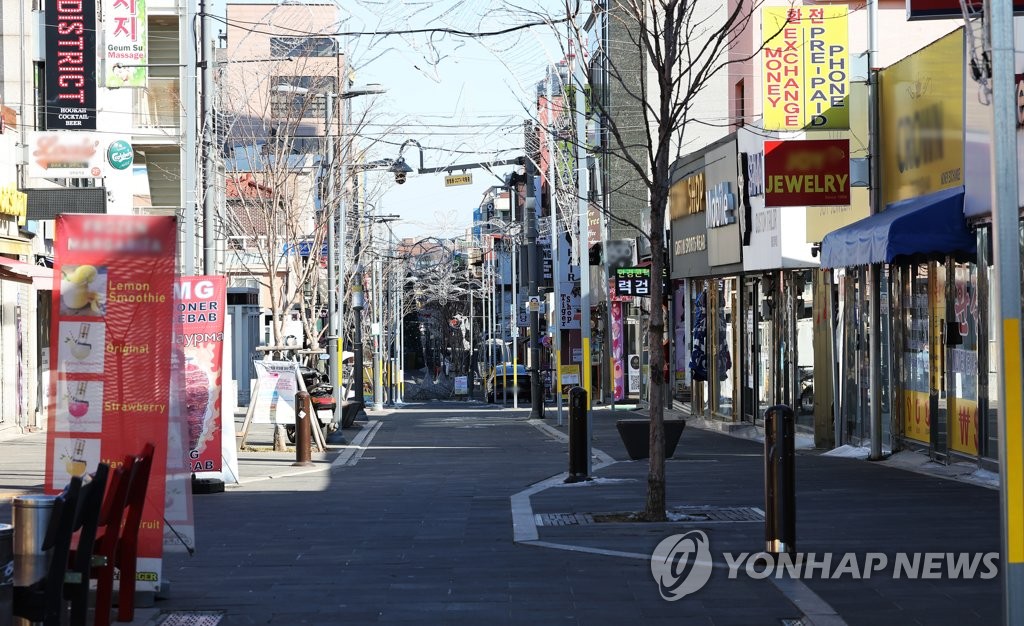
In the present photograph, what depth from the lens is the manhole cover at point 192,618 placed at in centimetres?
855

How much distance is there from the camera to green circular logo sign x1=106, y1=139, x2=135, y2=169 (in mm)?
31969

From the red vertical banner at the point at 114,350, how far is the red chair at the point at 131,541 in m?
0.46

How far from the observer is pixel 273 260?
1135 inches

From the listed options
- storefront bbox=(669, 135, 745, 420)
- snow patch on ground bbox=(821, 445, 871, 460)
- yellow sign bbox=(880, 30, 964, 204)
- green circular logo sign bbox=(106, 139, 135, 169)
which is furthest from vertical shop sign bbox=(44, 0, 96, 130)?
yellow sign bbox=(880, 30, 964, 204)

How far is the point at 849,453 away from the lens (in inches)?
829

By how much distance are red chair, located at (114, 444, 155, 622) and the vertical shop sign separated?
26588 millimetres

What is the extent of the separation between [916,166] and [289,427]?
509 inches

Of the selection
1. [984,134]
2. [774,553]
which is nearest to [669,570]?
[774,553]

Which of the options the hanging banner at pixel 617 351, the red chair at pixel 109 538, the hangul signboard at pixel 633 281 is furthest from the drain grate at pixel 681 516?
the hanging banner at pixel 617 351

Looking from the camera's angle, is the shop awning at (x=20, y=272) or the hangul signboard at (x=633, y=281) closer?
the shop awning at (x=20, y=272)

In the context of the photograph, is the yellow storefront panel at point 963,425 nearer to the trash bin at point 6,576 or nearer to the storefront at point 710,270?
the storefront at point 710,270

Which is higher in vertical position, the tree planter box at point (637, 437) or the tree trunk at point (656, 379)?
the tree trunk at point (656, 379)

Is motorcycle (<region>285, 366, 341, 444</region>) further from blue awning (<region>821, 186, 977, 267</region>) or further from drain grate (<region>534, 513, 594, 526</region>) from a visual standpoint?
drain grate (<region>534, 513, 594, 526</region>)

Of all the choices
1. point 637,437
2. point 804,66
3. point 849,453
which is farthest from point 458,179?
point 849,453
